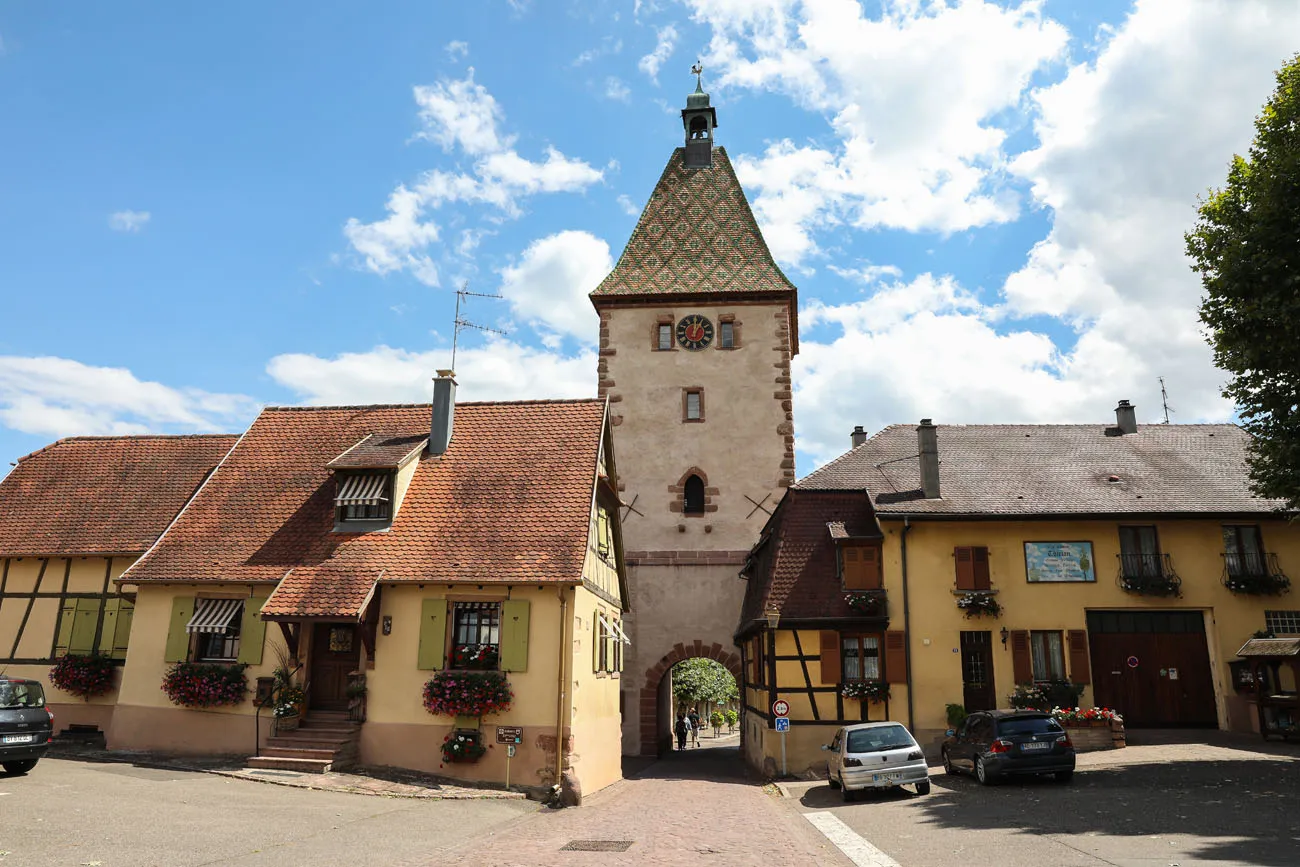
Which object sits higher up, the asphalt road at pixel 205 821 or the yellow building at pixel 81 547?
the yellow building at pixel 81 547

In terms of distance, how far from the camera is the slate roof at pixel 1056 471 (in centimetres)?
2366

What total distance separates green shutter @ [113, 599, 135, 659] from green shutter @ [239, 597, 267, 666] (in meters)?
4.01

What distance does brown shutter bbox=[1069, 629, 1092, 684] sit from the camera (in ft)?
73.7

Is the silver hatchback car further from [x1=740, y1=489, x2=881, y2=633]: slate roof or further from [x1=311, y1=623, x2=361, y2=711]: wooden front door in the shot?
[x1=311, y1=623, x2=361, y2=711]: wooden front door

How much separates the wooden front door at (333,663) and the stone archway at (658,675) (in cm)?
1350

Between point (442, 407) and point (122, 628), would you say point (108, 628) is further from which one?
point (442, 407)

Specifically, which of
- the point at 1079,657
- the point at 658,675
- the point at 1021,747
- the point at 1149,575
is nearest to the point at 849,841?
the point at 1021,747

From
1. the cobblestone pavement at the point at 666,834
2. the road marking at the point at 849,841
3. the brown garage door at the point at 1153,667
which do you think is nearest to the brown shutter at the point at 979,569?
the brown garage door at the point at 1153,667

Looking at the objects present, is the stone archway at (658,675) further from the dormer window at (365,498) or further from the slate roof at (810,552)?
the dormer window at (365,498)

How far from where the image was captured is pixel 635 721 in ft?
97.5

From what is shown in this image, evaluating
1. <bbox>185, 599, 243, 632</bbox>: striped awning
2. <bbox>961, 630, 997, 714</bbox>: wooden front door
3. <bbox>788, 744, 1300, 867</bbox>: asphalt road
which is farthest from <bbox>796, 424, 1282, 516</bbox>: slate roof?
<bbox>185, 599, 243, 632</bbox>: striped awning

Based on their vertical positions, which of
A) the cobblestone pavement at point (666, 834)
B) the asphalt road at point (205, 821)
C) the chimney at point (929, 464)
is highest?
the chimney at point (929, 464)

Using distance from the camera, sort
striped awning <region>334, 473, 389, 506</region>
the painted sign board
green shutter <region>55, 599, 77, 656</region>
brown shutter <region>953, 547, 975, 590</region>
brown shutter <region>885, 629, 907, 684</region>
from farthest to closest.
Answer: the painted sign board → brown shutter <region>953, 547, 975, 590</region> → brown shutter <region>885, 629, 907, 684</region> → green shutter <region>55, 599, 77, 656</region> → striped awning <region>334, 473, 389, 506</region>

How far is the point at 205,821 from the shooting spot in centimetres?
1159
